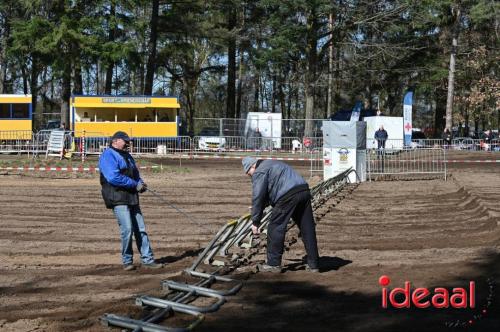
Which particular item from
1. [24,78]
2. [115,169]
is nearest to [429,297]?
A: [115,169]

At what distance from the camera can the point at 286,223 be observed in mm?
8875

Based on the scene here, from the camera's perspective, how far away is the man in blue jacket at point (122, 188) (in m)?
9.09

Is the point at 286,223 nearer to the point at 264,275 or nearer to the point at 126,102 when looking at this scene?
the point at 264,275

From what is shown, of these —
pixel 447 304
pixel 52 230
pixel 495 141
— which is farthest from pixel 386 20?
pixel 447 304

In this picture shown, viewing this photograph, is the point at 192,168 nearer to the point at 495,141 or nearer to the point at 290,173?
the point at 290,173

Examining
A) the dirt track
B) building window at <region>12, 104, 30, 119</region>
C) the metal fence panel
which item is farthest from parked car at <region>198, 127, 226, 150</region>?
the dirt track

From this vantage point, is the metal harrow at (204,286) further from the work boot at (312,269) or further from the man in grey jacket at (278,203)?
the work boot at (312,269)

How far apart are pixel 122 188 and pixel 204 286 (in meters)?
1.91

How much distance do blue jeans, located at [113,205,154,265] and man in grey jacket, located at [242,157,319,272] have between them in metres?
1.58

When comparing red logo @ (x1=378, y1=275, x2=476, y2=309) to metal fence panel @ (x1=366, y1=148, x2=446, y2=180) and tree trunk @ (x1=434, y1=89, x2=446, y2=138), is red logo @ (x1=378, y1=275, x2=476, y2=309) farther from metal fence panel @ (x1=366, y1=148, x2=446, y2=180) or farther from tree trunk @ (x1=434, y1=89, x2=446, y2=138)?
tree trunk @ (x1=434, y1=89, x2=446, y2=138)

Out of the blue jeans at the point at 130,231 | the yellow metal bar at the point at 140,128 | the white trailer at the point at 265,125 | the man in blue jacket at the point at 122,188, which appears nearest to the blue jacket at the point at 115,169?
the man in blue jacket at the point at 122,188

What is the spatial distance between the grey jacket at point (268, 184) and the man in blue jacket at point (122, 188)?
1569 millimetres

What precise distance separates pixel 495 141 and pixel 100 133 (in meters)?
24.8

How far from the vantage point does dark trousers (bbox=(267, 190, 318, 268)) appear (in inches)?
348
